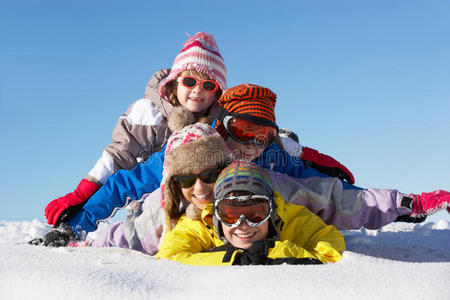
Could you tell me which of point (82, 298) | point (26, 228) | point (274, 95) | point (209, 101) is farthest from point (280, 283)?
point (26, 228)

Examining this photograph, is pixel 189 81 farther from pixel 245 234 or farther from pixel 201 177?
pixel 245 234

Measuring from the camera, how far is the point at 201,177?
2.61 meters

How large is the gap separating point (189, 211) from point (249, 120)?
679 millimetres

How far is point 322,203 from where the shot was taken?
118 inches

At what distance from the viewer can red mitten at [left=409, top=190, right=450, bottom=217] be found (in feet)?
9.81

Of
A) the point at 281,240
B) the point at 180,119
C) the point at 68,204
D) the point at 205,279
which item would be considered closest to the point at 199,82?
the point at 180,119

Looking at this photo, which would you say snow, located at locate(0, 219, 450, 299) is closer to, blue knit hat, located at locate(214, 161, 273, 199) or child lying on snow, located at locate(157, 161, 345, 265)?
child lying on snow, located at locate(157, 161, 345, 265)

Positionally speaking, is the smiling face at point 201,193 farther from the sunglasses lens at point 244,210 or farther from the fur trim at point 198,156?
the sunglasses lens at point 244,210

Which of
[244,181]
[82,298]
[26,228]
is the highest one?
[244,181]

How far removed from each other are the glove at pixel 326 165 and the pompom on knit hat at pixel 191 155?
0.97m

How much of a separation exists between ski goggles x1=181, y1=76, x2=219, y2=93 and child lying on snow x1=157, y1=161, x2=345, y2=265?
1304 millimetres

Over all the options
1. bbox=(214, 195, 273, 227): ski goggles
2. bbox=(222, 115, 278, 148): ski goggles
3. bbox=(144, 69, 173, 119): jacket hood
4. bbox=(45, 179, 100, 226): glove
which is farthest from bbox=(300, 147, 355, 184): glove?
bbox=(45, 179, 100, 226): glove

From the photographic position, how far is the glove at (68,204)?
138 inches

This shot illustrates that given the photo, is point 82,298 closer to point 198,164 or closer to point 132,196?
point 198,164
